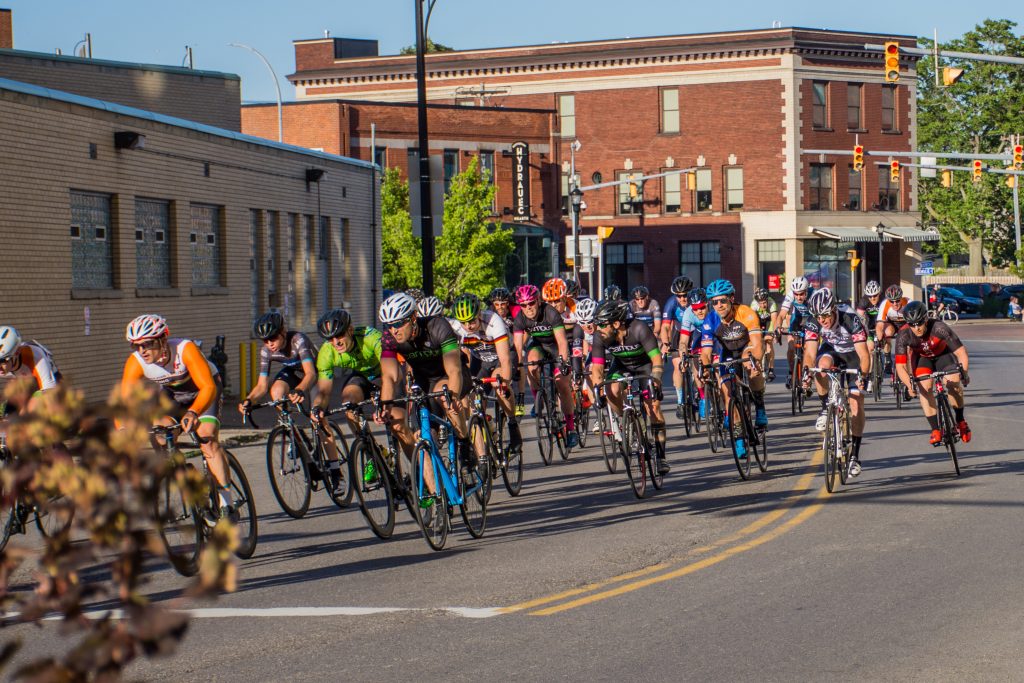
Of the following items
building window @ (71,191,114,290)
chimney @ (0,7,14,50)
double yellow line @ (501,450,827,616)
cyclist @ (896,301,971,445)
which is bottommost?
double yellow line @ (501,450,827,616)

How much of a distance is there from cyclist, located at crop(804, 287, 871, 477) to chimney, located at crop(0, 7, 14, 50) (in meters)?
25.3

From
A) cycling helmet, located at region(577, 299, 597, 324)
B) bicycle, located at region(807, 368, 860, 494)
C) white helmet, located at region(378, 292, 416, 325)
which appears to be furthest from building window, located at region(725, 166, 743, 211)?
white helmet, located at region(378, 292, 416, 325)

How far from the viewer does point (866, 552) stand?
998cm

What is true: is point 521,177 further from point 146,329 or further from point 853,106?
point 146,329

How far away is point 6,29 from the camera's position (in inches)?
1319

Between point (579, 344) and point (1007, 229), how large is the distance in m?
79.2

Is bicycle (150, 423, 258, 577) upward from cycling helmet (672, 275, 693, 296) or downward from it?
downward

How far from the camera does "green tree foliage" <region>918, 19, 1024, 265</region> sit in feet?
285

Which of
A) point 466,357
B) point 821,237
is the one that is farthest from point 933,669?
point 821,237

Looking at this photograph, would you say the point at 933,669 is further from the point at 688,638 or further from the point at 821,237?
the point at 821,237

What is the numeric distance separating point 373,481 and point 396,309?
56.0 inches

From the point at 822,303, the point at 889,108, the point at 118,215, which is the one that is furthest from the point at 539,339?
the point at 889,108

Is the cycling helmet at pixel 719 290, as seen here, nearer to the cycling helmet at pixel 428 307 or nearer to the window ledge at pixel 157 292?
the cycling helmet at pixel 428 307

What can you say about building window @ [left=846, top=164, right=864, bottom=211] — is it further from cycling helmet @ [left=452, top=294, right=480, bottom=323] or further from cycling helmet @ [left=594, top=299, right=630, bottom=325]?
cycling helmet @ [left=594, top=299, right=630, bottom=325]
